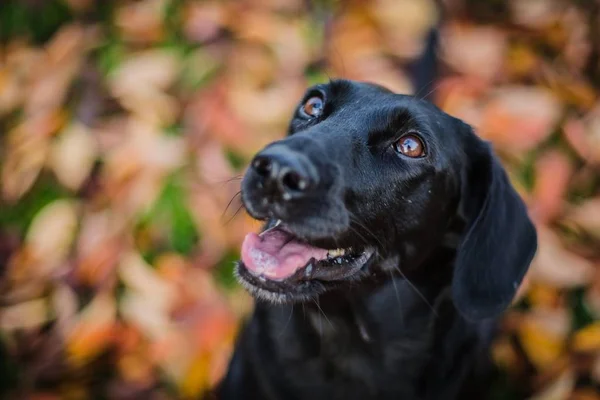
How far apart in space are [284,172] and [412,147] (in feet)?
1.81

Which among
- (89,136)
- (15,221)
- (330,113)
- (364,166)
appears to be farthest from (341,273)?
(15,221)

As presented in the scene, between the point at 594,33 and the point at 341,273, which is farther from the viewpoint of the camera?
the point at 594,33

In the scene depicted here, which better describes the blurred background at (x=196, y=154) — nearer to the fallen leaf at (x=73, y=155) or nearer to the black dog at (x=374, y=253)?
the fallen leaf at (x=73, y=155)

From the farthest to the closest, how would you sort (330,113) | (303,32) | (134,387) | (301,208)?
(303,32) → (134,387) → (330,113) → (301,208)

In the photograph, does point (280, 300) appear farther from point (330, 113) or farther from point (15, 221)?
point (15, 221)

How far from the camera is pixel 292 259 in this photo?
2029mm

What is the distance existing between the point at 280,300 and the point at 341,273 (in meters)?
0.24

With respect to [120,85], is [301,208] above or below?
above

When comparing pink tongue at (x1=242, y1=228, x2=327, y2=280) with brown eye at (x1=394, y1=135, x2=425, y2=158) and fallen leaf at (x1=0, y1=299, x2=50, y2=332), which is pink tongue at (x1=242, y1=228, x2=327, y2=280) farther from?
fallen leaf at (x1=0, y1=299, x2=50, y2=332)

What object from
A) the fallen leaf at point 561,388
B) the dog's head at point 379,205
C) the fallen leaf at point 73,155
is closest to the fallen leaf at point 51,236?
the fallen leaf at point 73,155

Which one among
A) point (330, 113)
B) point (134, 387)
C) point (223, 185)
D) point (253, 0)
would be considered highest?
point (330, 113)

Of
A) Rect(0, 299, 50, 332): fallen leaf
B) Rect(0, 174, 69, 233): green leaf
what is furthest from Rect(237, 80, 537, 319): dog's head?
Rect(0, 174, 69, 233): green leaf

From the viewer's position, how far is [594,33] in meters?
3.95

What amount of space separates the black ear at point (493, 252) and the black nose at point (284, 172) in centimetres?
69
